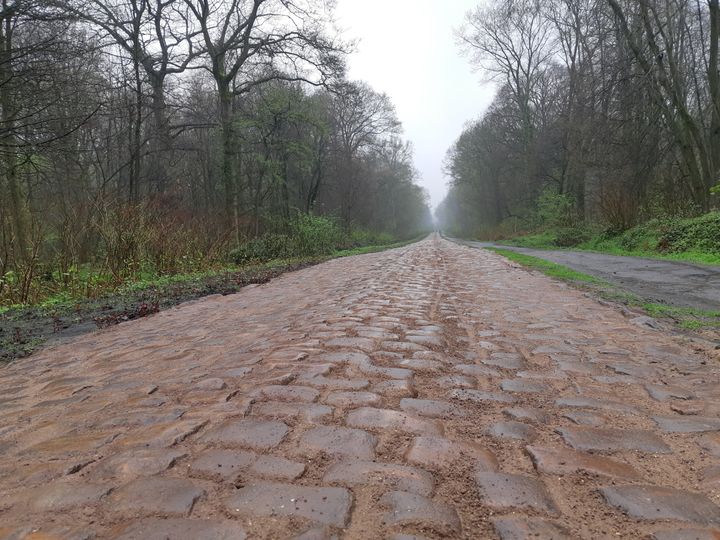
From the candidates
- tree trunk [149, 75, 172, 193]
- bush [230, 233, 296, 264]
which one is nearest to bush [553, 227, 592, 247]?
bush [230, 233, 296, 264]

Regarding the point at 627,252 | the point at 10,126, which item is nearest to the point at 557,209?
the point at 627,252

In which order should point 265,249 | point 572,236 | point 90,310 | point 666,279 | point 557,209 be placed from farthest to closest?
1. point 557,209
2. point 572,236
3. point 265,249
4. point 666,279
5. point 90,310

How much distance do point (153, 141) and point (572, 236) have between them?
815 inches

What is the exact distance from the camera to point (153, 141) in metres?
20.9

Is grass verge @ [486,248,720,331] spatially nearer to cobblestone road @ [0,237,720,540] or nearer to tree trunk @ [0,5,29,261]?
cobblestone road @ [0,237,720,540]

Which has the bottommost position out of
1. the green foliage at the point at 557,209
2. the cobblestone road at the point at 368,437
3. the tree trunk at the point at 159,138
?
the cobblestone road at the point at 368,437

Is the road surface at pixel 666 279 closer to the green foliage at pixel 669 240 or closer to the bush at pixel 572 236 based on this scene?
the green foliage at pixel 669 240

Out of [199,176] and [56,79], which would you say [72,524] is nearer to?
[56,79]

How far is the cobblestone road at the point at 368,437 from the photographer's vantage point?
5.29 ft

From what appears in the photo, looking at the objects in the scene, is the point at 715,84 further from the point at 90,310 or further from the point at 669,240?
the point at 90,310

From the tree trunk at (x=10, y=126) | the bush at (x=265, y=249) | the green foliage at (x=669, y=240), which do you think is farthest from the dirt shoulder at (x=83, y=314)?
the green foliage at (x=669, y=240)

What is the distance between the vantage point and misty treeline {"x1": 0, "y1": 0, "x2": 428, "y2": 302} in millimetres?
7711

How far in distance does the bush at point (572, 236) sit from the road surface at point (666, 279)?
8.77 m

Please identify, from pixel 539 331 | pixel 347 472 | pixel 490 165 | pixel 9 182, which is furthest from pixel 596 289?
pixel 490 165
